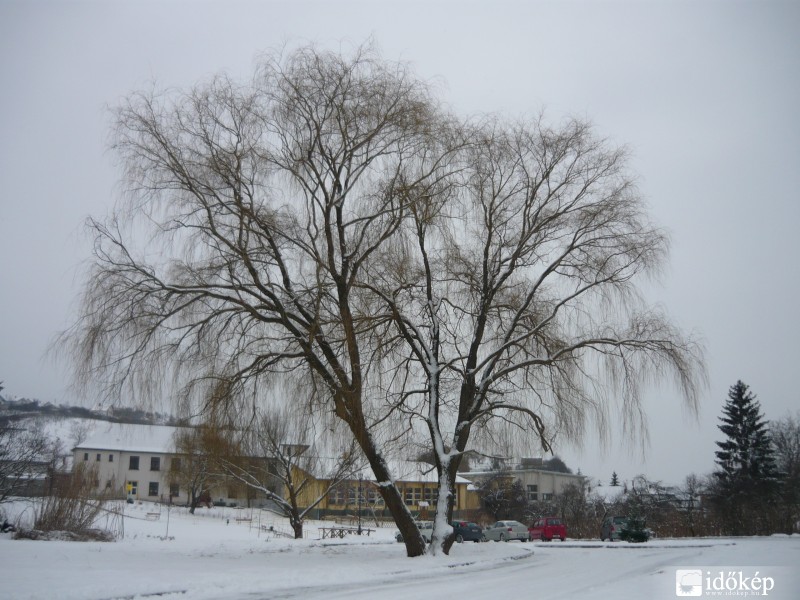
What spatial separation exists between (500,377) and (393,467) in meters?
5.13

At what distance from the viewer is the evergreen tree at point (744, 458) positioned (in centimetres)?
4840

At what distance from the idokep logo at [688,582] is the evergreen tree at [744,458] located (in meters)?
34.3

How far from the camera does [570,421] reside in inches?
717

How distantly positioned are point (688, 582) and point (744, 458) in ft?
146

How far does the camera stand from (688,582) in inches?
512

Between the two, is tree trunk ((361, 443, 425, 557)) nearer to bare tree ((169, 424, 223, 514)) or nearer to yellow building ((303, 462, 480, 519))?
bare tree ((169, 424, 223, 514))

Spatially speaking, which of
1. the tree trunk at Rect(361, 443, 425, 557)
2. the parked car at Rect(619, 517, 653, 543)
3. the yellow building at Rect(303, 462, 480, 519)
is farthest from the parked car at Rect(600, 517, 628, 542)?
the tree trunk at Rect(361, 443, 425, 557)

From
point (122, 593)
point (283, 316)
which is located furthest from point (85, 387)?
point (122, 593)

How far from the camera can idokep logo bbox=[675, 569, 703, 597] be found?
11391mm

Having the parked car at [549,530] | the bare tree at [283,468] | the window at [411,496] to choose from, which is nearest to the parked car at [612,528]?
the parked car at [549,530]

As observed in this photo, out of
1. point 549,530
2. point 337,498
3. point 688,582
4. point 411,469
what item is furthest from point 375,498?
point 688,582

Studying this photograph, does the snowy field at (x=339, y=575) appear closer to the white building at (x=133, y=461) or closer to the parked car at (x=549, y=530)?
the parked car at (x=549, y=530)

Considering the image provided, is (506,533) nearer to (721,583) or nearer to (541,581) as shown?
(541,581)

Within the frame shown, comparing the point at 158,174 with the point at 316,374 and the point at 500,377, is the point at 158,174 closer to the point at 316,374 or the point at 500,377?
the point at 316,374
